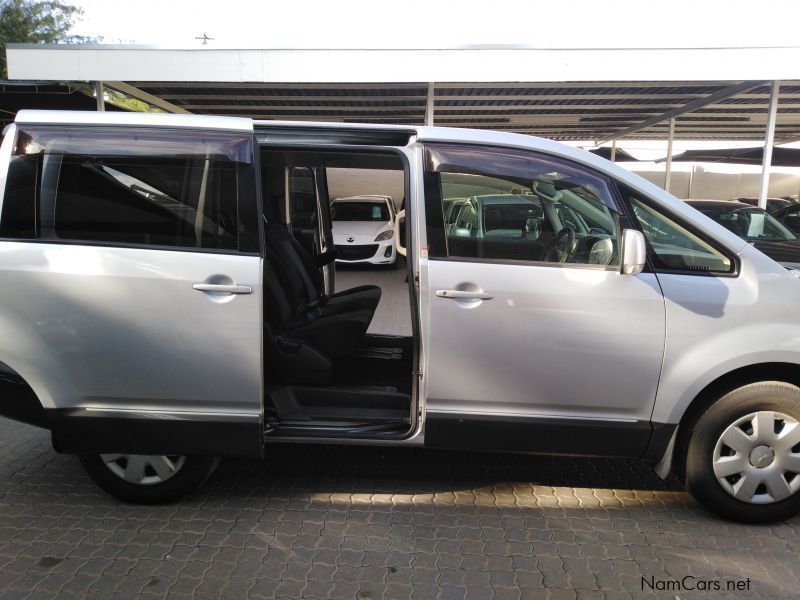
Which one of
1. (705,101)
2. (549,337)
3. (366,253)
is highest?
(705,101)

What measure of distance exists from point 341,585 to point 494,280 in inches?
59.1

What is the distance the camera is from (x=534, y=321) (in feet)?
9.23

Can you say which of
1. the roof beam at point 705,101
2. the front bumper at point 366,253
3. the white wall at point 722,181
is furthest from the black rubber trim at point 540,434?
the white wall at point 722,181

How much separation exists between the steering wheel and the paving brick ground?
4.37 ft

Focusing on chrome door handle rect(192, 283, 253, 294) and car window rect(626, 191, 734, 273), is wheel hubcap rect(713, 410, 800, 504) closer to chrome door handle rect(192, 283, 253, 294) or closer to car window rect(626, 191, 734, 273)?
car window rect(626, 191, 734, 273)

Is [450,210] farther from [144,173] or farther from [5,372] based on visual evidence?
[5,372]

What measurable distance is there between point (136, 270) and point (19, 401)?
901mm

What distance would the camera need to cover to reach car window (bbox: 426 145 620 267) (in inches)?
114

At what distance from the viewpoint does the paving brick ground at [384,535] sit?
8.39 ft

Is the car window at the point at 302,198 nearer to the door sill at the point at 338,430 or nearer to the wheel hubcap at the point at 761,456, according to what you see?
the door sill at the point at 338,430

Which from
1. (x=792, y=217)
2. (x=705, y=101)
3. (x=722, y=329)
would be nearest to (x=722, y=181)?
(x=705, y=101)

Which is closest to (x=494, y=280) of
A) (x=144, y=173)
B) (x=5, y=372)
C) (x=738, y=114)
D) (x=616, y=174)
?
(x=616, y=174)
